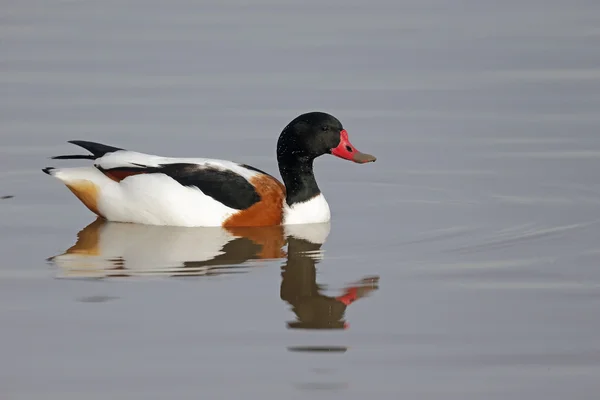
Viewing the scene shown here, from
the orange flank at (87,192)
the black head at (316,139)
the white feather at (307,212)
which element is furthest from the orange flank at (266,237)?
the orange flank at (87,192)

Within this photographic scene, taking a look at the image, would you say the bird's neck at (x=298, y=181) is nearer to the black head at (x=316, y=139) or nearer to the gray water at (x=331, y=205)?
the black head at (x=316, y=139)

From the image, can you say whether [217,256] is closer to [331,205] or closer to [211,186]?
[211,186]

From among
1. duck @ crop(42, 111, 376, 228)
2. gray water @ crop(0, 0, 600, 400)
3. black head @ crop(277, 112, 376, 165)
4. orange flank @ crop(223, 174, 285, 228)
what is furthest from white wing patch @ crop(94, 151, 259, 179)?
gray water @ crop(0, 0, 600, 400)

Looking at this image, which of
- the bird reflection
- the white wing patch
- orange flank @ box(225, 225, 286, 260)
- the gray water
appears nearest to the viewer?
the gray water

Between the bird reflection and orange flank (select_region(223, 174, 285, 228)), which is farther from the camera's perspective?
orange flank (select_region(223, 174, 285, 228))

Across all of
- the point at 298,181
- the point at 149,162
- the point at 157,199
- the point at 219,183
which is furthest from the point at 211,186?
the point at 298,181

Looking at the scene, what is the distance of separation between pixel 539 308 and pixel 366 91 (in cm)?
728

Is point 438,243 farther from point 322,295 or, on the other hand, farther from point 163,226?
point 163,226

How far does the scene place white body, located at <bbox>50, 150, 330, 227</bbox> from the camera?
1064cm

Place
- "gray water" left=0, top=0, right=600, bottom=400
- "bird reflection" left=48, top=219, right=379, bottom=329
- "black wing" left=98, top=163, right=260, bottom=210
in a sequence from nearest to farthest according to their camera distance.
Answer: "gray water" left=0, top=0, right=600, bottom=400
"bird reflection" left=48, top=219, right=379, bottom=329
"black wing" left=98, top=163, right=260, bottom=210

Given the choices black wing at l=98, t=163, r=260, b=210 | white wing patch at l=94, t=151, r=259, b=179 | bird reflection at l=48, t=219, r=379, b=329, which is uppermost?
white wing patch at l=94, t=151, r=259, b=179

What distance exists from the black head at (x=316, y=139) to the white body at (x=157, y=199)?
1.31 feet

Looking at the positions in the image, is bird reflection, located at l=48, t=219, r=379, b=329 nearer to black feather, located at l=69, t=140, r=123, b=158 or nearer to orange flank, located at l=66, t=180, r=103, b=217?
orange flank, located at l=66, t=180, r=103, b=217

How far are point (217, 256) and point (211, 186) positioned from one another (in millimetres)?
1162
